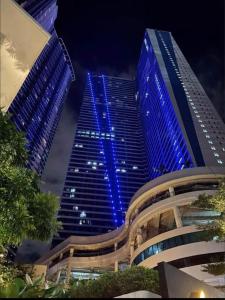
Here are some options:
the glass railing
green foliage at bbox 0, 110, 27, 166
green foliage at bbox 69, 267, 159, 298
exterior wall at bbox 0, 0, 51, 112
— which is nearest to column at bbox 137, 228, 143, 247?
the glass railing

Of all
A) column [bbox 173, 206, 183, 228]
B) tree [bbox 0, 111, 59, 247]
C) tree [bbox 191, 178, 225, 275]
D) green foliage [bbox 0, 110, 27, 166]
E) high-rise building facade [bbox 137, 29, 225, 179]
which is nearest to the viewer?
tree [bbox 0, 111, 59, 247]

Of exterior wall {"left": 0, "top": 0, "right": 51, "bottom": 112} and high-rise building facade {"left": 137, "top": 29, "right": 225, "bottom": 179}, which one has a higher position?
high-rise building facade {"left": 137, "top": 29, "right": 225, "bottom": 179}

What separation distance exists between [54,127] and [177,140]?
68034 millimetres

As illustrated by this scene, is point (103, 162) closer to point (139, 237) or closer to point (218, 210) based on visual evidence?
point (139, 237)

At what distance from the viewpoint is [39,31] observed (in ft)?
30.8

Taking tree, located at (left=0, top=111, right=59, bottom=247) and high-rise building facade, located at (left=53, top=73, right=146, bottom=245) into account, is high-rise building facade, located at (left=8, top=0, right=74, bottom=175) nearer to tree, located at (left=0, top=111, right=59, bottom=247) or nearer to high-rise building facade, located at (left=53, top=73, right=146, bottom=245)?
high-rise building facade, located at (left=53, top=73, right=146, bottom=245)

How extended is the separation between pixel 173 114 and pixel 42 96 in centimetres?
6040

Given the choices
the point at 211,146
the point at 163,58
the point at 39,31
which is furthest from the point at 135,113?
the point at 39,31

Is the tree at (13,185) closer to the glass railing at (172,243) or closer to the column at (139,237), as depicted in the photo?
Answer: the glass railing at (172,243)

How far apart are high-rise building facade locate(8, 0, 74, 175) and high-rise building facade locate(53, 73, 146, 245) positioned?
1450cm

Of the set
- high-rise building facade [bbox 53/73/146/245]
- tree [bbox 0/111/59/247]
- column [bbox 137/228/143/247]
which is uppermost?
high-rise building facade [bbox 53/73/146/245]

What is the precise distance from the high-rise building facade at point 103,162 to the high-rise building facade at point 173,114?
7.82 meters

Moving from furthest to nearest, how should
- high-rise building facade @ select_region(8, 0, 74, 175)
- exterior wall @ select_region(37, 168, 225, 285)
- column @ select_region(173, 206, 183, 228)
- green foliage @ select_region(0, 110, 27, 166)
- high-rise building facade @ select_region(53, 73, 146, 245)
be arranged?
Result: high-rise building facade @ select_region(8, 0, 74, 175), high-rise building facade @ select_region(53, 73, 146, 245), column @ select_region(173, 206, 183, 228), exterior wall @ select_region(37, 168, 225, 285), green foliage @ select_region(0, 110, 27, 166)

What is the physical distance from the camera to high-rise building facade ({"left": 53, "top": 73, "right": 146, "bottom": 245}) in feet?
312
